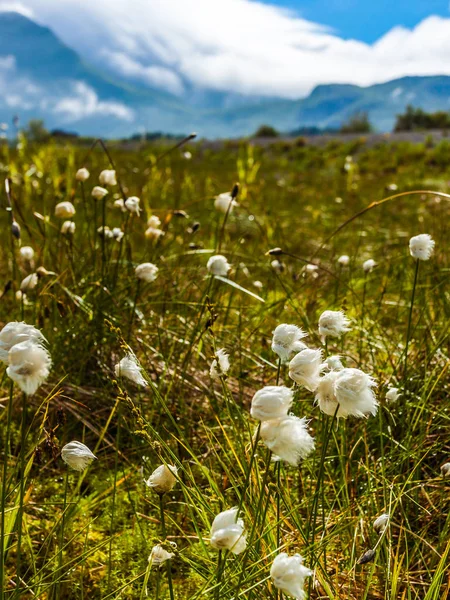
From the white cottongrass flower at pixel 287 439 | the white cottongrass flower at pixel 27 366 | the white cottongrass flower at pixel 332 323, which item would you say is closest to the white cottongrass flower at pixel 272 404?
the white cottongrass flower at pixel 287 439

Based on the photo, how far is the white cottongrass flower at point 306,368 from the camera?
0.76 metres

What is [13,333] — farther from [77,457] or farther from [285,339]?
[285,339]

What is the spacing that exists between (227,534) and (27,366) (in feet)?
1.03

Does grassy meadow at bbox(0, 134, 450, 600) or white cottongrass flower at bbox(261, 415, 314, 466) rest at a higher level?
white cottongrass flower at bbox(261, 415, 314, 466)

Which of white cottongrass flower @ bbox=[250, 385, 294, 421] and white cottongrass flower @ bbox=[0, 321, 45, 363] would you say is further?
white cottongrass flower @ bbox=[0, 321, 45, 363]

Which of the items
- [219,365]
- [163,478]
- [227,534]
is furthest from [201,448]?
[227,534]

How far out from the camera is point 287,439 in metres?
0.64

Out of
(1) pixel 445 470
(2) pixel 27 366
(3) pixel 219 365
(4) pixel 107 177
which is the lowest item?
(1) pixel 445 470

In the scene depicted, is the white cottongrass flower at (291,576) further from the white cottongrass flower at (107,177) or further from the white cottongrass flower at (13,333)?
the white cottongrass flower at (107,177)

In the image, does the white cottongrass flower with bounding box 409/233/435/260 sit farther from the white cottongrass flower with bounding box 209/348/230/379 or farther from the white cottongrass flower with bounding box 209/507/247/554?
the white cottongrass flower with bounding box 209/507/247/554

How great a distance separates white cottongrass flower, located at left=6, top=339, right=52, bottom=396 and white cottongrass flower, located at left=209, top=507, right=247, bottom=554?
11.0 inches

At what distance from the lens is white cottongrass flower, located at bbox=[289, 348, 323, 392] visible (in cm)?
76

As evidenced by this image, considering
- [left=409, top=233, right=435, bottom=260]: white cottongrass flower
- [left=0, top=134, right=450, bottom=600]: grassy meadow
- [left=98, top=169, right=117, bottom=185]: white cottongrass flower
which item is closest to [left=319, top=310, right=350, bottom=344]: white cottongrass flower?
[left=0, top=134, right=450, bottom=600]: grassy meadow

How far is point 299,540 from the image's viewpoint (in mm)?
1065
